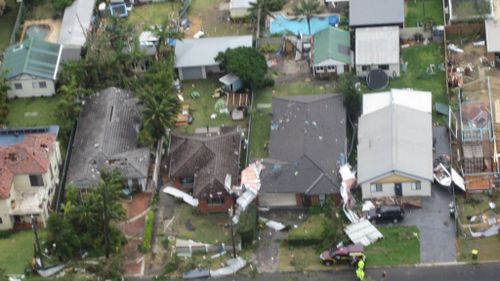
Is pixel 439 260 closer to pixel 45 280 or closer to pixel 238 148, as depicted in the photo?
pixel 238 148

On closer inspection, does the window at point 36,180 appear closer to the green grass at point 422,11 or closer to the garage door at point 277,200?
the garage door at point 277,200

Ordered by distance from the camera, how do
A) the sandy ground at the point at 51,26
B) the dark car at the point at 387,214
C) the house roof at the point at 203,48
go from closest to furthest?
the dark car at the point at 387,214, the house roof at the point at 203,48, the sandy ground at the point at 51,26

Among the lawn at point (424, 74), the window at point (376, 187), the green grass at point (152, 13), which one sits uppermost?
the green grass at point (152, 13)

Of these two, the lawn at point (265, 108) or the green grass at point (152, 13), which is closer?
the lawn at point (265, 108)

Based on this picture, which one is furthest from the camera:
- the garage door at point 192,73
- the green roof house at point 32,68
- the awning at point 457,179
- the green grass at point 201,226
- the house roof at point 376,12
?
the house roof at point 376,12

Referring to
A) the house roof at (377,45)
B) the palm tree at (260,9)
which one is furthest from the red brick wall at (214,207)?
the palm tree at (260,9)

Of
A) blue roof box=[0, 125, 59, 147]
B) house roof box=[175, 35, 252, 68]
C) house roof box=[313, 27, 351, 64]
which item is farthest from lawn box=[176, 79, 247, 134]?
blue roof box=[0, 125, 59, 147]

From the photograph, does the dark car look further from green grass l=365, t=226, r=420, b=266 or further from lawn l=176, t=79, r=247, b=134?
lawn l=176, t=79, r=247, b=134
